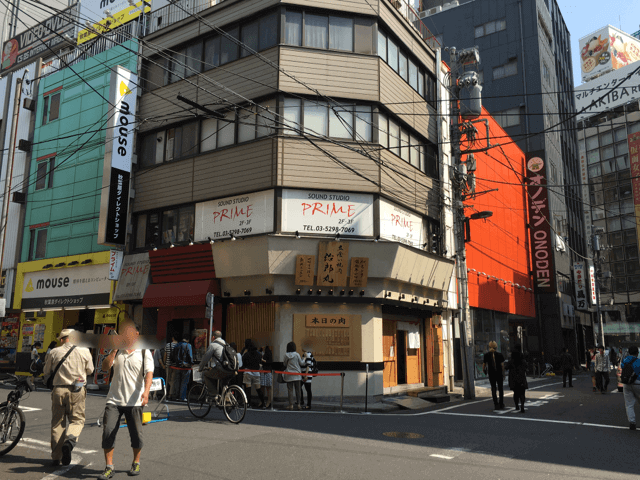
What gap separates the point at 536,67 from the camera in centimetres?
4294

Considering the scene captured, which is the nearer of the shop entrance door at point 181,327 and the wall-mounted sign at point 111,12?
the shop entrance door at point 181,327

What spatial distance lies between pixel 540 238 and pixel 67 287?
29920 millimetres

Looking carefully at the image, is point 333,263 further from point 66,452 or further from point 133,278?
point 66,452

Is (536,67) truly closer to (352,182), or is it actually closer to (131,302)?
(352,182)

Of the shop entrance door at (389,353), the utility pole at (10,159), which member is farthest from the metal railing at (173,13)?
the shop entrance door at (389,353)

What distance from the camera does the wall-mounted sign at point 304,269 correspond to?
16.8 metres

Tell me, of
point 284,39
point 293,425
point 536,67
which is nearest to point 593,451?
point 293,425

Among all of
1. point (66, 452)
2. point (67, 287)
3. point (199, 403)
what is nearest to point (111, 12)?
point (67, 287)

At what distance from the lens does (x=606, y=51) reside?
91000mm

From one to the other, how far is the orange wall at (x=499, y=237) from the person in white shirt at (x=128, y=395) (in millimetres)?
19127

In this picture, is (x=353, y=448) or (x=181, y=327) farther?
(x=181, y=327)

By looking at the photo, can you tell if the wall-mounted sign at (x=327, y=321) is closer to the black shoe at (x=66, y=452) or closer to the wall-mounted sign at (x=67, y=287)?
the wall-mounted sign at (x=67, y=287)

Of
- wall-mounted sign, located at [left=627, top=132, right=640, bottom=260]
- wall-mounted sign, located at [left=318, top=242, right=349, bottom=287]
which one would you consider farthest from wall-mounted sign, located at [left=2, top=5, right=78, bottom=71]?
wall-mounted sign, located at [left=627, top=132, right=640, bottom=260]

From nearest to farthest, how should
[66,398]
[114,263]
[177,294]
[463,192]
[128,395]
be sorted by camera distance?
[128,395] < [66,398] < [177,294] < [114,263] < [463,192]
